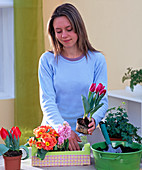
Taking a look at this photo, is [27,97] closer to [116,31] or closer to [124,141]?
[116,31]

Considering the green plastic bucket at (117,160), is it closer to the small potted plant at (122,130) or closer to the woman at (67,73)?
the small potted plant at (122,130)

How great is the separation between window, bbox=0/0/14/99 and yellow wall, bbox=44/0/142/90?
0.45 metres

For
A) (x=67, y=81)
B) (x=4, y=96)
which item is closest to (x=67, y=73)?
(x=67, y=81)

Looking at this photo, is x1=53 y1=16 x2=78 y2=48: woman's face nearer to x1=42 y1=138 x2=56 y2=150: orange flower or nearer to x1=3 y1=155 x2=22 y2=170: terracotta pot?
x1=42 y1=138 x2=56 y2=150: orange flower

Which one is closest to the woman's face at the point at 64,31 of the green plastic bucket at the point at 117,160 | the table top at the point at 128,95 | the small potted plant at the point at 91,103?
the small potted plant at the point at 91,103

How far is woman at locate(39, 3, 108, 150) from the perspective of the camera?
1765 millimetres

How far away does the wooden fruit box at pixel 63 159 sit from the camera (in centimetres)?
146

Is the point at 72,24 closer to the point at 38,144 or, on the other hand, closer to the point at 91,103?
the point at 91,103

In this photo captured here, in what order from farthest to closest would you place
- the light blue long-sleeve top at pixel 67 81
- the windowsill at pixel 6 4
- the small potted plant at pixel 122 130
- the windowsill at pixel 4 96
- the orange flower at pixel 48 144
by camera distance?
the windowsill at pixel 4 96 < the windowsill at pixel 6 4 < the light blue long-sleeve top at pixel 67 81 < the small potted plant at pixel 122 130 < the orange flower at pixel 48 144

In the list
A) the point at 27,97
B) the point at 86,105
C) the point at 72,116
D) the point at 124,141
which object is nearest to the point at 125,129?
the point at 124,141

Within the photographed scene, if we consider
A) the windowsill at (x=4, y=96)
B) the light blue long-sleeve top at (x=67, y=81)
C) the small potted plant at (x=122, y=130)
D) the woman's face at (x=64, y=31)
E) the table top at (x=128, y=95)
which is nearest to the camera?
the small potted plant at (x=122, y=130)

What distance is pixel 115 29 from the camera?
406 cm

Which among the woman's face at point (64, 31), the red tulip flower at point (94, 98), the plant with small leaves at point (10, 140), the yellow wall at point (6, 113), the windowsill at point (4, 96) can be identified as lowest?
the yellow wall at point (6, 113)

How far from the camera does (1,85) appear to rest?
4.14 meters
